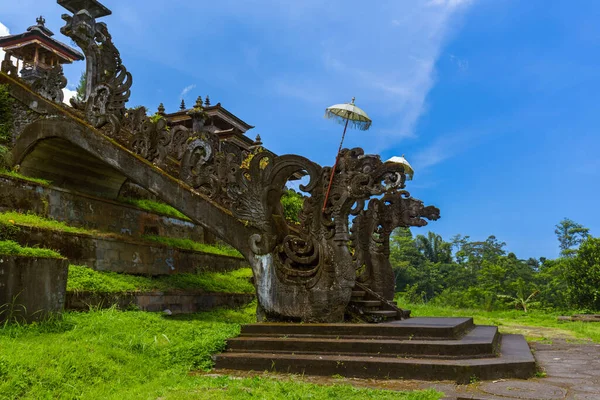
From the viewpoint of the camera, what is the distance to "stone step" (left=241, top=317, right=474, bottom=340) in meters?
5.97

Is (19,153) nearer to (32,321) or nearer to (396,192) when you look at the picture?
(32,321)

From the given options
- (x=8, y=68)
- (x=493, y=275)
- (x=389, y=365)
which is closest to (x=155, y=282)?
(x=389, y=365)

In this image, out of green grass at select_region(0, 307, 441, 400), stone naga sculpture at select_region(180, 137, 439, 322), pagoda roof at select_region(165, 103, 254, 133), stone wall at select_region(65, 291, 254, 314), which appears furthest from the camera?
pagoda roof at select_region(165, 103, 254, 133)

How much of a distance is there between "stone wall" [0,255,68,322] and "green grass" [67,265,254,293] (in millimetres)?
1144

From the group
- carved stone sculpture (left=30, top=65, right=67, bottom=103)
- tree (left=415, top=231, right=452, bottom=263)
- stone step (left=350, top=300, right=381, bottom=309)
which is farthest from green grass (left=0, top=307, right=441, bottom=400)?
tree (left=415, top=231, right=452, bottom=263)

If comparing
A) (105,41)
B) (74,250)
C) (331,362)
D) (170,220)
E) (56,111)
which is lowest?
(331,362)

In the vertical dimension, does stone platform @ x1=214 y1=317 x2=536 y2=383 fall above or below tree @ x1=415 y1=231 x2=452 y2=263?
below

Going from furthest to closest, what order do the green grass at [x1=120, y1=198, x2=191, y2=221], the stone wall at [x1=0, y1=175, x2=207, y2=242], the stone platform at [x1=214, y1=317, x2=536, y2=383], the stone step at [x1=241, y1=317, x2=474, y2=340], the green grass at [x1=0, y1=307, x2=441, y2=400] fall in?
the green grass at [x1=120, y1=198, x2=191, y2=221]
the stone wall at [x1=0, y1=175, x2=207, y2=242]
the stone step at [x1=241, y1=317, x2=474, y2=340]
the stone platform at [x1=214, y1=317, x2=536, y2=383]
the green grass at [x1=0, y1=307, x2=441, y2=400]

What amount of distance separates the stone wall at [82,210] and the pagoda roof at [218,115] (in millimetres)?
10759

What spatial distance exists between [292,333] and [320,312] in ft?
1.88

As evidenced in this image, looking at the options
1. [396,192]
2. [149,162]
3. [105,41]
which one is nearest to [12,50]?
[105,41]

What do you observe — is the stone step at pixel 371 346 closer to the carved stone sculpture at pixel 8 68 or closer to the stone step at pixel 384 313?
the stone step at pixel 384 313

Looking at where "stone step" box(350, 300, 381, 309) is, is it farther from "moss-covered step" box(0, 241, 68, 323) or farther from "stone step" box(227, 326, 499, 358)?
"moss-covered step" box(0, 241, 68, 323)

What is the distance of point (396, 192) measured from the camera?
33.9ft
